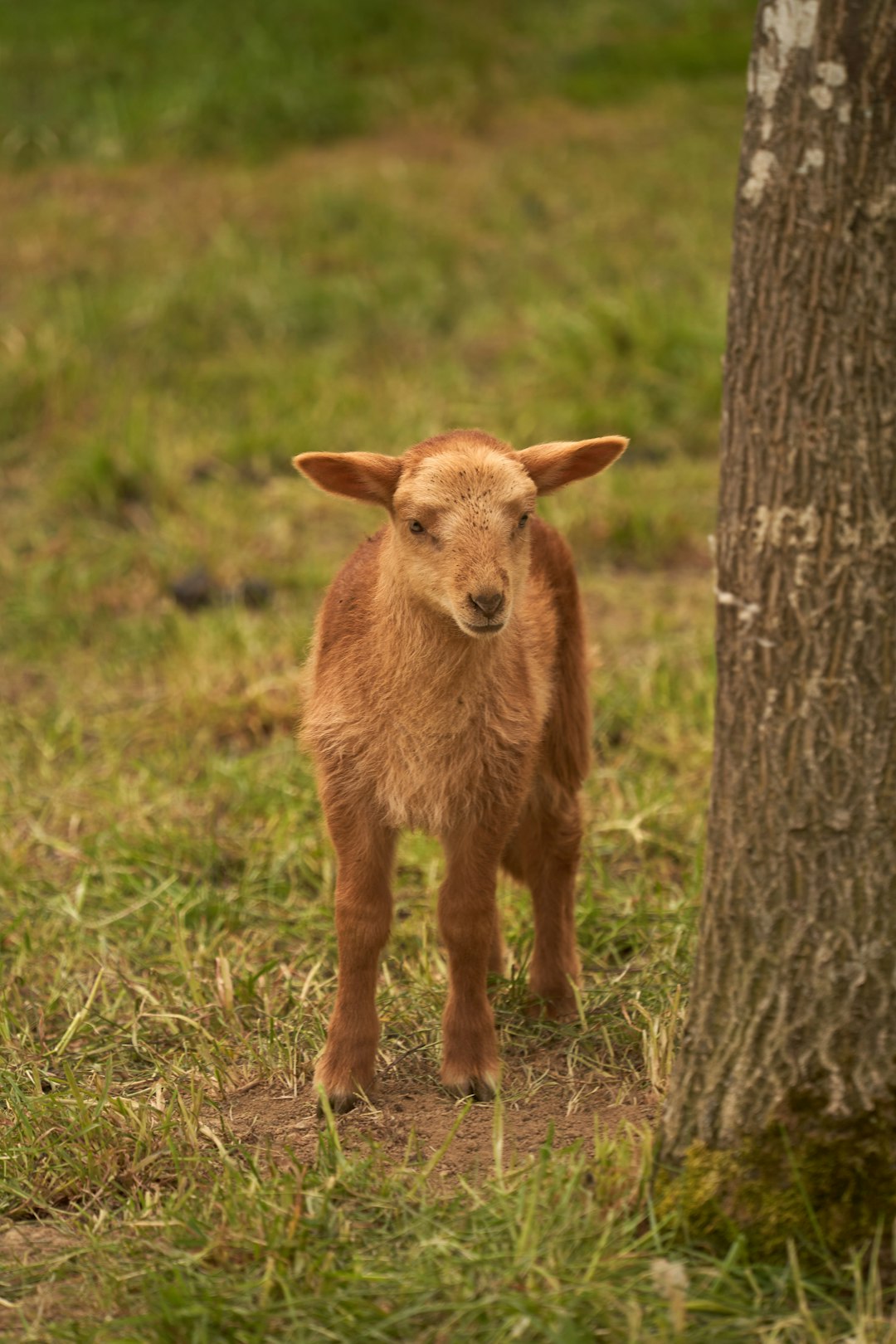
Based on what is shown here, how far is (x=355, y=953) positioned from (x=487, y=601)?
37.4 inches

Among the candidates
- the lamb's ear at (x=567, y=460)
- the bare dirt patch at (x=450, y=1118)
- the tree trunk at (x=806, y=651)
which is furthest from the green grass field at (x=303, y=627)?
the lamb's ear at (x=567, y=460)

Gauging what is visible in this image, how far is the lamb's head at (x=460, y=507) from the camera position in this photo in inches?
147

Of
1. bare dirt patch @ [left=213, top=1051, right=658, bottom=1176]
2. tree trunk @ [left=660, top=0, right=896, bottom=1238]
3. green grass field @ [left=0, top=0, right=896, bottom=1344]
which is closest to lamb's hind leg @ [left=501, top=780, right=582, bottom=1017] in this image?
green grass field @ [left=0, top=0, right=896, bottom=1344]

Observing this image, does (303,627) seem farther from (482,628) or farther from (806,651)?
(806,651)

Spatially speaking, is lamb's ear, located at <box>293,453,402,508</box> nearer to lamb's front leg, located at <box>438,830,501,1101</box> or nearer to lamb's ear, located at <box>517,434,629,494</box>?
lamb's ear, located at <box>517,434,629,494</box>

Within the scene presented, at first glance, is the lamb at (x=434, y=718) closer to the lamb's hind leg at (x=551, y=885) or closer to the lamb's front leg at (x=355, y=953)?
the lamb's front leg at (x=355, y=953)

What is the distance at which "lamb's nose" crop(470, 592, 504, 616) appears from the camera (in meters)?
3.67

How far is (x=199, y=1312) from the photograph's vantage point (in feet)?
9.78

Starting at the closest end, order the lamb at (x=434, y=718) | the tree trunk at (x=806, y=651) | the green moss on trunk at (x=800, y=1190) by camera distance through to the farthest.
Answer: the tree trunk at (x=806, y=651) < the green moss on trunk at (x=800, y=1190) < the lamb at (x=434, y=718)

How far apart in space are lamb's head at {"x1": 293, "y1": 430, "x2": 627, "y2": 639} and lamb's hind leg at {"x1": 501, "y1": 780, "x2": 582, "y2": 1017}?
0.79 m

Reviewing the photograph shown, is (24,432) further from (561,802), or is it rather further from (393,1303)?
(393,1303)

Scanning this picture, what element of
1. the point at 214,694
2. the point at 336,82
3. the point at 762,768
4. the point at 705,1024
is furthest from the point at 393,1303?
the point at 336,82

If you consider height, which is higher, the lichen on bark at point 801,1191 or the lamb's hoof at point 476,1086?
A: the lichen on bark at point 801,1191

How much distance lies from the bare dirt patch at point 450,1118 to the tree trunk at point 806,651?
1.31 ft
